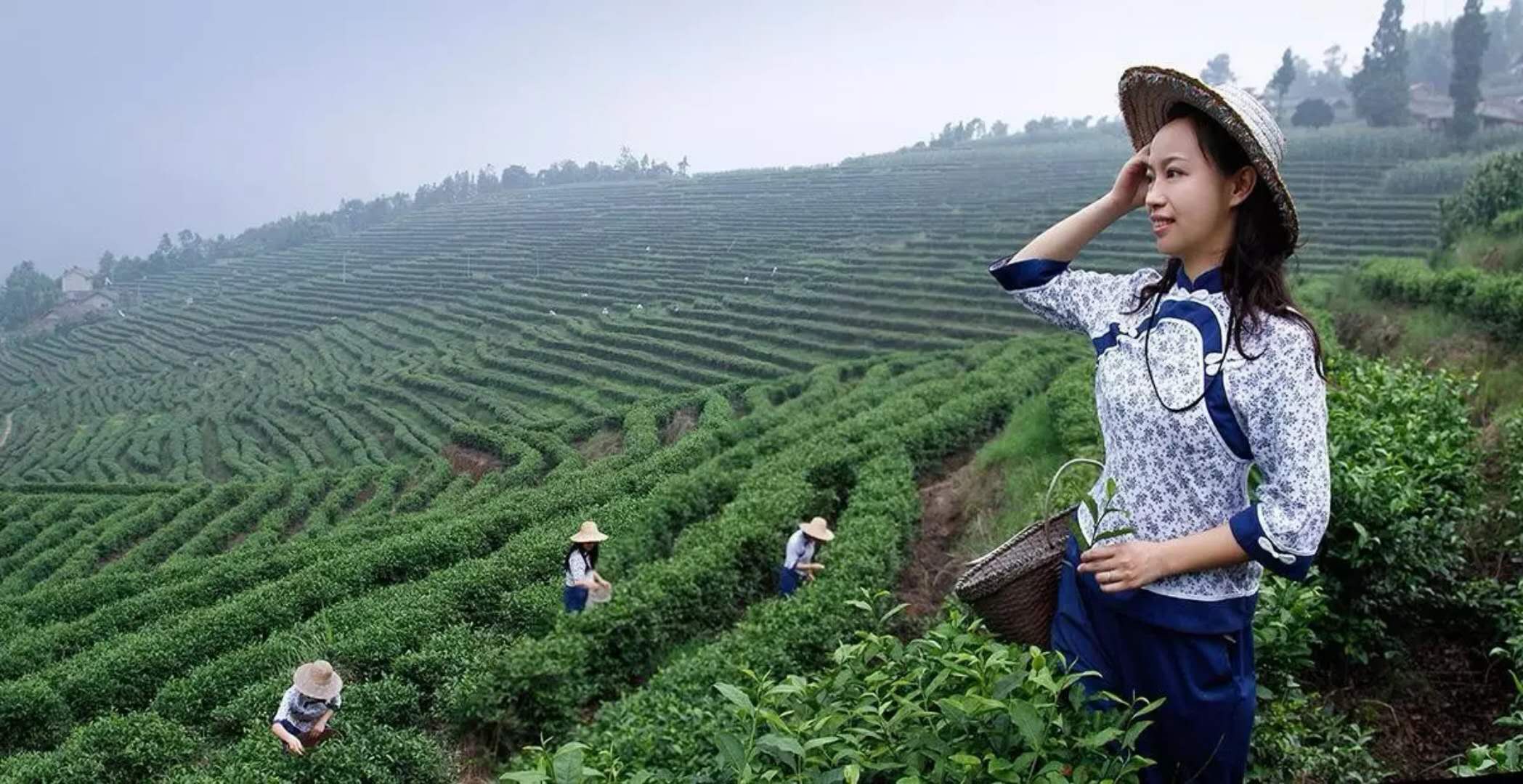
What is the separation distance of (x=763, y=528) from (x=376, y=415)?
105 ft

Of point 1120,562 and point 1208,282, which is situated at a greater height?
point 1208,282

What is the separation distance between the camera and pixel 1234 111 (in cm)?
177

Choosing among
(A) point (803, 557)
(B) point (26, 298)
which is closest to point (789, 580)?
(A) point (803, 557)

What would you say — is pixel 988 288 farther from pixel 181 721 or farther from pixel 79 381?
pixel 79 381

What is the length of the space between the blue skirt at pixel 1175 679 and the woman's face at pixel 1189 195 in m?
0.72

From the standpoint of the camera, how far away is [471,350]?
4509cm

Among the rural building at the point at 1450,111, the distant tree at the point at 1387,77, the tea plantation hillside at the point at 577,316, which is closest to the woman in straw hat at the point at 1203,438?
the tea plantation hillside at the point at 577,316

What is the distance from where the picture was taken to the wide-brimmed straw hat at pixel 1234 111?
1769mm

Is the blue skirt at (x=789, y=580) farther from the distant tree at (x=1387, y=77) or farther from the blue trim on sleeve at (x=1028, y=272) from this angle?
the distant tree at (x=1387, y=77)

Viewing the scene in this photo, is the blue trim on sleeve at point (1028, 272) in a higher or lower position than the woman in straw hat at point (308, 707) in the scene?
higher

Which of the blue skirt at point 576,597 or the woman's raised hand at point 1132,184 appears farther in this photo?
the blue skirt at point 576,597

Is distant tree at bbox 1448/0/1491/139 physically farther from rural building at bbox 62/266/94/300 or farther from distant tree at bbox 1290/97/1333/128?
rural building at bbox 62/266/94/300

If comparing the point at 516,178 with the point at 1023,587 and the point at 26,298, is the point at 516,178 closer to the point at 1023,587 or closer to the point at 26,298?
the point at 26,298

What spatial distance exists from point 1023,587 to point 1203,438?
536mm
